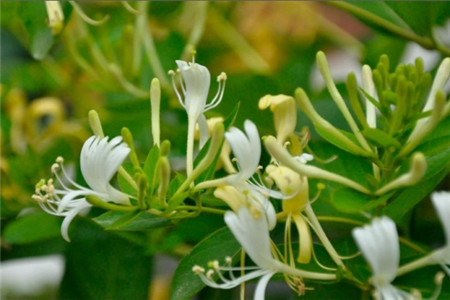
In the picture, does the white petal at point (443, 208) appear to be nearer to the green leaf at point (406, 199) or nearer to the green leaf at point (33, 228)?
the green leaf at point (406, 199)

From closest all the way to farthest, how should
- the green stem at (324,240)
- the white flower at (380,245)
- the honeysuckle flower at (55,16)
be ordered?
the white flower at (380,245) → the green stem at (324,240) → the honeysuckle flower at (55,16)

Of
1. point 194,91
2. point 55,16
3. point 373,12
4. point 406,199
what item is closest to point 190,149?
point 194,91

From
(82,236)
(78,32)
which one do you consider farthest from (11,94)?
(82,236)

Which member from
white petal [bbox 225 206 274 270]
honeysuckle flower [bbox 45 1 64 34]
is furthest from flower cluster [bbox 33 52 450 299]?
honeysuckle flower [bbox 45 1 64 34]

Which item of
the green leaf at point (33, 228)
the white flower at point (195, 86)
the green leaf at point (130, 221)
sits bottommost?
the green leaf at point (33, 228)

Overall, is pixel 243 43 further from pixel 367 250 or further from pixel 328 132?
pixel 367 250

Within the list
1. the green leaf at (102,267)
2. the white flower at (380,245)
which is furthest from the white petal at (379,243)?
the green leaf at (102,267)
